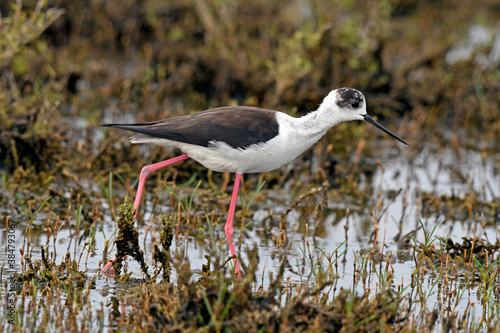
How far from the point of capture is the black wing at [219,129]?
4.96m

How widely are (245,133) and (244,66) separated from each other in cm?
394

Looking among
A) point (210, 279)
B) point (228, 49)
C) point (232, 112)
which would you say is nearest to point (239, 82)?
point (228, 49)

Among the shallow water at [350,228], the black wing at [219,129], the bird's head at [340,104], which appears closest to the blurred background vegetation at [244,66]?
the shallow water at [350,228]

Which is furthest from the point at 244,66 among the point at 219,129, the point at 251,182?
the point at 219,129

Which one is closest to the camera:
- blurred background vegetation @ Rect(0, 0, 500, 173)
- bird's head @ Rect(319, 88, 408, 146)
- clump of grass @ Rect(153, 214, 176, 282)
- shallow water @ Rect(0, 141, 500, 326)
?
clump of grass @ Rect(153, 214, 176, 282)

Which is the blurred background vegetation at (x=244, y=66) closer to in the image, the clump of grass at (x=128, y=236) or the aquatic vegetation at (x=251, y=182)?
the aquatic vegetation at (x=251, y=182)

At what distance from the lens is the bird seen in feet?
16.3

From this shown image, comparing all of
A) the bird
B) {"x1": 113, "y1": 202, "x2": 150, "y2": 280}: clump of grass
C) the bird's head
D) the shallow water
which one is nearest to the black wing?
the bird

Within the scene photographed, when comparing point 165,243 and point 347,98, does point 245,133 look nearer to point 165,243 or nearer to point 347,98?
point 347,98

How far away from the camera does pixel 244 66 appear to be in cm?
880

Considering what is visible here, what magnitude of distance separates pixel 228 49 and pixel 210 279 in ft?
18.6

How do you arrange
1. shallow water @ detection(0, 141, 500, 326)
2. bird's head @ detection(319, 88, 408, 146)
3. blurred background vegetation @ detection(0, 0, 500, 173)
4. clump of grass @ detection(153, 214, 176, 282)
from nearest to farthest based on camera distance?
1. clump of grass @ detection(153, 214, 176, 282)
2. shallow water @ detection(0, 141, 500, 326)
3. bird's head @ detection(319, 88, 408, 146)
4. blurred background vegetation @ detection(0, 0, 500, 173)

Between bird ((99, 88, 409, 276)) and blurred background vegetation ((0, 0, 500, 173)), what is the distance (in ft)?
7.16

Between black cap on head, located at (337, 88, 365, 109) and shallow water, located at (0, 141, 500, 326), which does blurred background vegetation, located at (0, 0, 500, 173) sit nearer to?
shallow water, located at (0, 141, 500, 326)
